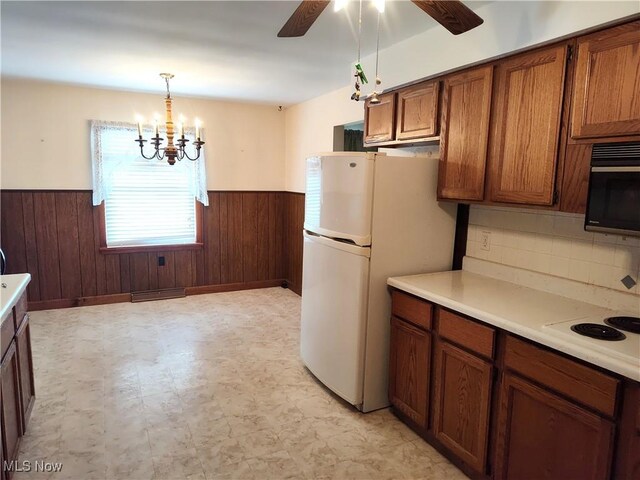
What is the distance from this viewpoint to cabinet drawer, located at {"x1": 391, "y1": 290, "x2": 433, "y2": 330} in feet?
7.35

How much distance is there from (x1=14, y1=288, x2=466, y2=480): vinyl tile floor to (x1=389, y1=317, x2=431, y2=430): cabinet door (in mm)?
153

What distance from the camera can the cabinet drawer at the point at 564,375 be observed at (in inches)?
56.4

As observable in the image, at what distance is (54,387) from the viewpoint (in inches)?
113

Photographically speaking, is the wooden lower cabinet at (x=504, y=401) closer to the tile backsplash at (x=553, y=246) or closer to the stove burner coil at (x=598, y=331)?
the stove burner coil at (x=598, y=331)

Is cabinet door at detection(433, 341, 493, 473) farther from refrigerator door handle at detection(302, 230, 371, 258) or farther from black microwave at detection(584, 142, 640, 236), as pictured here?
black microwave at detection(584, 142, 640, 236)

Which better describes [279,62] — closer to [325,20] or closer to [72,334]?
[325,20]

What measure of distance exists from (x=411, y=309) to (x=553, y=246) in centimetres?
83

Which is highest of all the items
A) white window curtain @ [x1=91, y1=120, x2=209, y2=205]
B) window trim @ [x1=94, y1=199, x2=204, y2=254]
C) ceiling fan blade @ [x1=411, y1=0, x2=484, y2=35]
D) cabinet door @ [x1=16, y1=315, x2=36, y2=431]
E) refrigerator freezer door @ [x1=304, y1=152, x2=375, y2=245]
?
ceiling fan blade @ [x1=411, y1=0, x2=484, y2=35]

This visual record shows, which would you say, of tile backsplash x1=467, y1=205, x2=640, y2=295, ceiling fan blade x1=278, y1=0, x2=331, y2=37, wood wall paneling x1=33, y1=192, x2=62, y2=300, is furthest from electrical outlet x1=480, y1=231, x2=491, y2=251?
wood wall paneling x1=33, y1=192, x2=62, y2=300

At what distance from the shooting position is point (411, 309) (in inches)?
92.7

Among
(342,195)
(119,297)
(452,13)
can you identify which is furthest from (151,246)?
(452,13)

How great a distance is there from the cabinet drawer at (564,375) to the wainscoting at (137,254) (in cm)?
357

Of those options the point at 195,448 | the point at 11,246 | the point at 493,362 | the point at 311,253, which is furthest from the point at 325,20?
the point at 11,246

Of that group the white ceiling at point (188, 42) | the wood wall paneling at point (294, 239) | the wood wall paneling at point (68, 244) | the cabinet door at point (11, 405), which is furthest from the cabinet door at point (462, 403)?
the wood wall paneling at point (68, 244)
